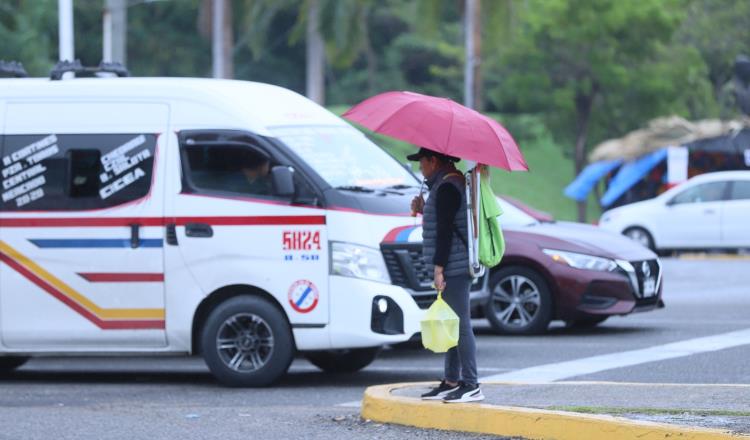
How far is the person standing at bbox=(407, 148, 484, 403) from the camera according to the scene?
27.9 ft

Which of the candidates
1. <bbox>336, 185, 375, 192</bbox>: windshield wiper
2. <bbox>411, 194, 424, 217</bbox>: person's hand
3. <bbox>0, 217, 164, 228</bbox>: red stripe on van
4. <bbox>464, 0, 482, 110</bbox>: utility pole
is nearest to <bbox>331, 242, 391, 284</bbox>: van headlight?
<bbox>336, 185, 375, 192</bbox>: windshield wiper

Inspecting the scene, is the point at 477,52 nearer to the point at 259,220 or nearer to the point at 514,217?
the point at 514,217

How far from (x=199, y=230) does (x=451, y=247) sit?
2.93 meters

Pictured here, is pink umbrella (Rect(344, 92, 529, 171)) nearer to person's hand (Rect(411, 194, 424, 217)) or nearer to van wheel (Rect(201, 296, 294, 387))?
person's hand (Rect(411, 194, 424, 217))

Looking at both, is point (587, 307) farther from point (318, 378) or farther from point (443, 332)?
point (443, 332)

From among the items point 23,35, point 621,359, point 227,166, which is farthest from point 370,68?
point 227,166

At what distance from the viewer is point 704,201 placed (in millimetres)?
26828

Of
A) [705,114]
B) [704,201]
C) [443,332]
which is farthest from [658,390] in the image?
[705,114]

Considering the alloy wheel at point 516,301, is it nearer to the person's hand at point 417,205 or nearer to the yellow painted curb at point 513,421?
the yellow painted curb at point 513,421

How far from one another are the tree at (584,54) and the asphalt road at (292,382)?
28225 mm

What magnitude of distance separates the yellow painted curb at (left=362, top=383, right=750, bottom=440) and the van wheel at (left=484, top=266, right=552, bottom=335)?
5.21 m

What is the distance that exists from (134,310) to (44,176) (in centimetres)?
126

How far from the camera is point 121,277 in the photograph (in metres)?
11.1

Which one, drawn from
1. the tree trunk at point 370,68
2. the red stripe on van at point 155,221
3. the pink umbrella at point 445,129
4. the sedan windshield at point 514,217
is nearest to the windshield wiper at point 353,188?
the red stripe on van at point 155,221
